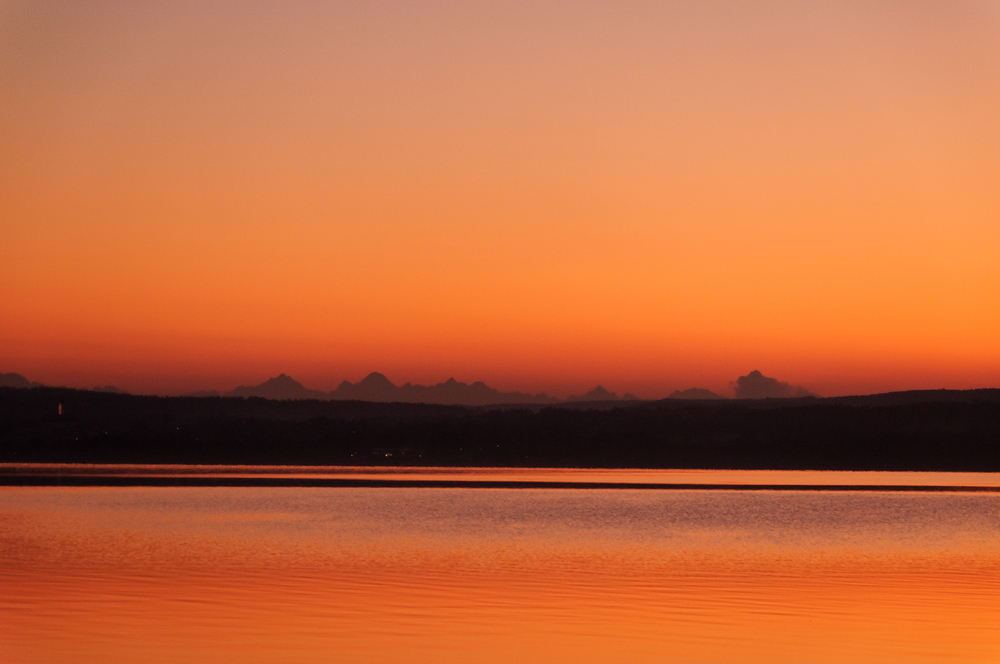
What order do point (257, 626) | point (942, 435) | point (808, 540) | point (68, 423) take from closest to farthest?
point (257, 626)
point (808, 540)
point (942, 435)
point (68, 423)

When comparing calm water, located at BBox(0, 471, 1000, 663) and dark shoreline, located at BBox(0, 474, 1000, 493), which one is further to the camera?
dark shoreline, located at BBox(0, 474, 1000, 493)

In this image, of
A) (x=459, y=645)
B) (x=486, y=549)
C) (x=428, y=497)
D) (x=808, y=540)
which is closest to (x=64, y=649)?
(x=459, y=645)

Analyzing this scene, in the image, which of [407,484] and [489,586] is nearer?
[489,586]

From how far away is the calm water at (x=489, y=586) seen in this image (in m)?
20.9

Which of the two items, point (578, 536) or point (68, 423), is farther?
point (68, 423)

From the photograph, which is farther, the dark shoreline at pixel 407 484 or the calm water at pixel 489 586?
the dark shoreline at pixel 407 484

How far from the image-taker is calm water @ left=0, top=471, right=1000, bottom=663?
20.9 metres

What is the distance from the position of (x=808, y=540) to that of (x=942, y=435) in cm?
11702

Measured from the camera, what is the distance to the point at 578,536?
43750 mm

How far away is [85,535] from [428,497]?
31.2 meters

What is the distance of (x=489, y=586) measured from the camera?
2906 cm

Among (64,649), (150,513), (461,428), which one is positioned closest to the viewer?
(64,649)

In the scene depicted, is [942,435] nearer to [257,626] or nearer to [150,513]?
[150,513]

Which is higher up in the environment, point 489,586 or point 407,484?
point 489,586
